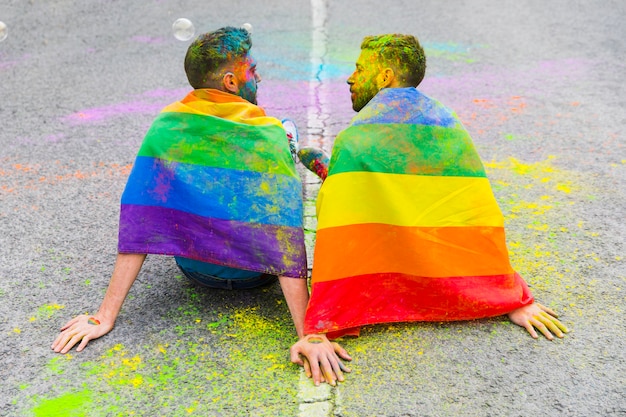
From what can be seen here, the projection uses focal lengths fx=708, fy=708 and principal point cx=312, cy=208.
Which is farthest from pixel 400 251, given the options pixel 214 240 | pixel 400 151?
pixel 214 240

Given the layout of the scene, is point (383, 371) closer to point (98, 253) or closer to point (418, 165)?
point (418, 165)

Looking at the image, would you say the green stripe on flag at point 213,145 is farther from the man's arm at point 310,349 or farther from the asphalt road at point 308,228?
the asphalt road at point 308,228

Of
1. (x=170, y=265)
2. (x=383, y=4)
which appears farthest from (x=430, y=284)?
(x=383, y=4)

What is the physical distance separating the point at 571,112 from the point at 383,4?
440cm

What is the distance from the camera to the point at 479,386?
271 centimetres

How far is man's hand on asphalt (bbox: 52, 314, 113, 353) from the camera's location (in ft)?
9.70

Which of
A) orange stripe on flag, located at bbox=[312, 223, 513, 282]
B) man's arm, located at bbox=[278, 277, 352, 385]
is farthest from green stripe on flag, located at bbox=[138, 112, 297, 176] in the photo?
man's arm, located at bbox=[278, 277, 352, 385]

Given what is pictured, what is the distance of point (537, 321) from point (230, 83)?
1.69 m

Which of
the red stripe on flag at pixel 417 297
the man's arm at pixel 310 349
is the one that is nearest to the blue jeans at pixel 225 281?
the man's arm at pixel 310 349

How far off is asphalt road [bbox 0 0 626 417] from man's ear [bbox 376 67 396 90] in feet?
3.57

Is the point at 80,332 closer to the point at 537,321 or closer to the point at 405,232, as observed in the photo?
the point at 405,232

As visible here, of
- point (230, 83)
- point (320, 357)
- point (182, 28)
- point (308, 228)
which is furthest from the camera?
point (182, 28)

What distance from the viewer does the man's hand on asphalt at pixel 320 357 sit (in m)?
2.75

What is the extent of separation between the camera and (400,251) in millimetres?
3002
